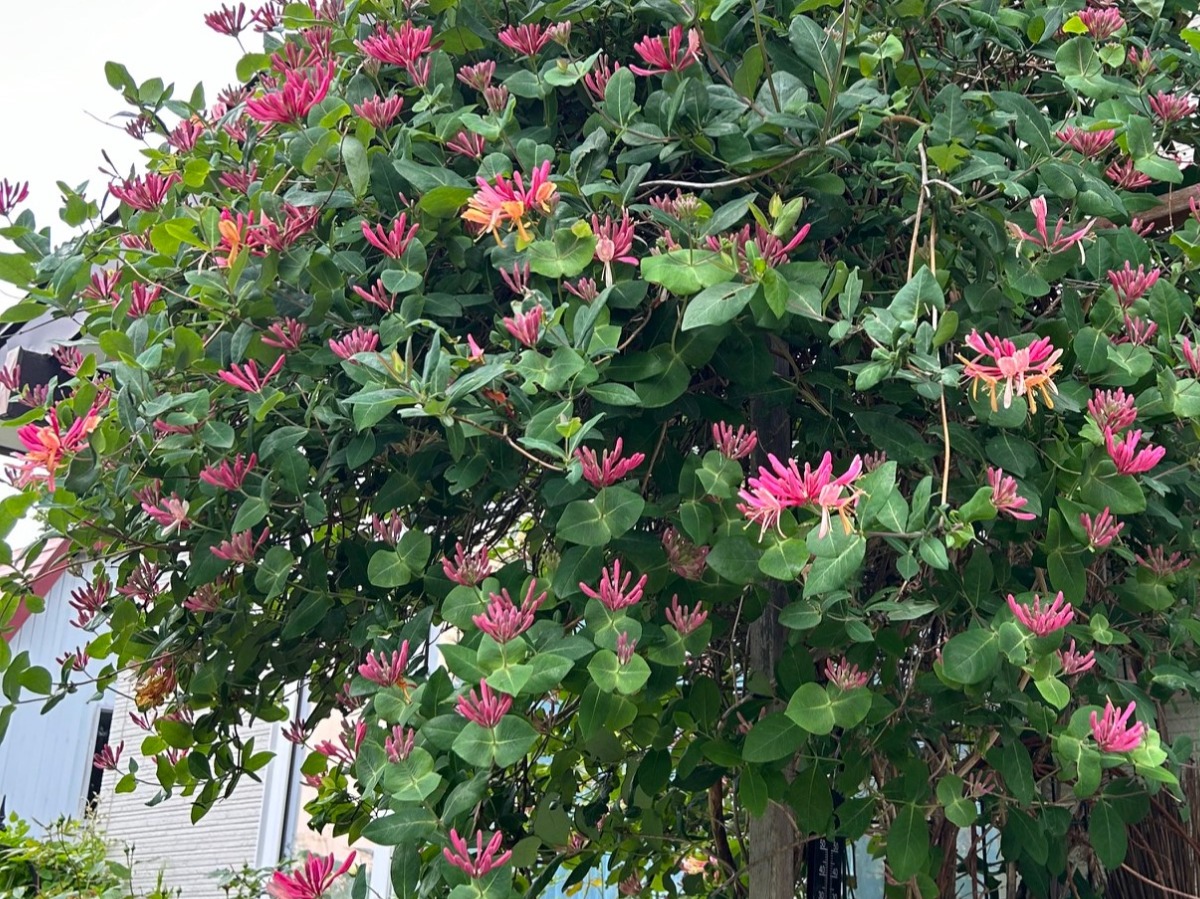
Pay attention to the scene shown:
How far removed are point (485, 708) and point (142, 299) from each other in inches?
31.0

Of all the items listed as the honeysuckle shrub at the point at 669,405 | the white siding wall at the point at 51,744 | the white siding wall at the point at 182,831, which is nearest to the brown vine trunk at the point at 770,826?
the honeysuckle shrub at the point at 669,405

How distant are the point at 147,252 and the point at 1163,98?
53.6 inches

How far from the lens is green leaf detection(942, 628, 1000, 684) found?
1.22m

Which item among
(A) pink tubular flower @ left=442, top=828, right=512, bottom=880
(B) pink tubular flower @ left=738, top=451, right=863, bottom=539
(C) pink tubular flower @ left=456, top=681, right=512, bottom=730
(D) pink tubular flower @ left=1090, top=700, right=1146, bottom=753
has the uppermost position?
(B) pink tubular flower @ left=738, top=451, right=863, bottom=539

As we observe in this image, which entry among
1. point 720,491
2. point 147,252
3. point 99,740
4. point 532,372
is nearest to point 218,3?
point 147,252

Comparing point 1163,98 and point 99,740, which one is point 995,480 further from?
point 99,740

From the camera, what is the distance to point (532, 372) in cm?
124

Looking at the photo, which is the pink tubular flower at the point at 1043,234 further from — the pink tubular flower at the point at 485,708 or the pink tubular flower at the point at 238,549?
the pink tubular flower at the point at 238,549

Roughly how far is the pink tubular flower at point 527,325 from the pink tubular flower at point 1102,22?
83 centimetres

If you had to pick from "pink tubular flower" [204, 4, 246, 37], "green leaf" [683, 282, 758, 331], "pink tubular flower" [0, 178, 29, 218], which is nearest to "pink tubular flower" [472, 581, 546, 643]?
"green leaf" [683, 282, 758, 331]

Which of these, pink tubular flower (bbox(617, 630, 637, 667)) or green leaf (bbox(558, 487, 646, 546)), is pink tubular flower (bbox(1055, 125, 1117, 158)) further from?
pink tubular flower (bbox(617, 630, 637, 667))

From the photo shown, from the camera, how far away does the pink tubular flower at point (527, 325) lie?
48.4 inches

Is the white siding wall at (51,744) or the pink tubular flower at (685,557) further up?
the white siding wall at (51,744)

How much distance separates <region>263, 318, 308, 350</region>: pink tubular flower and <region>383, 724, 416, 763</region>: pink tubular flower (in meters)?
0.52
